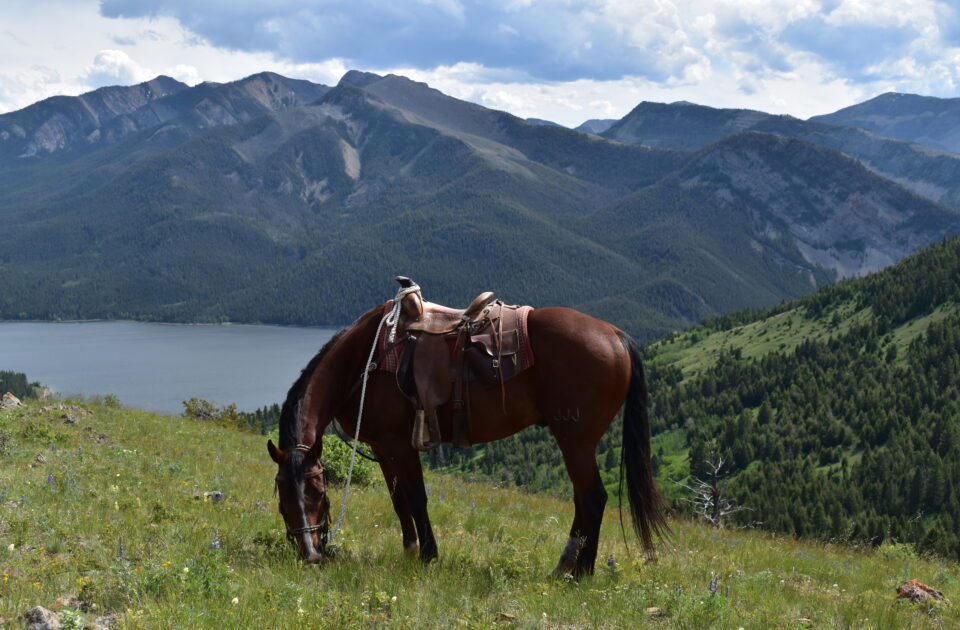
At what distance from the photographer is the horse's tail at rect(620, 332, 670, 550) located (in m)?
7.32

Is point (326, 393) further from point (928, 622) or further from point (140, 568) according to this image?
point (928, 622)

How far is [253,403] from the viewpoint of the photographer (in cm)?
12925

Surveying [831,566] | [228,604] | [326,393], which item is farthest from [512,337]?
[831,566]

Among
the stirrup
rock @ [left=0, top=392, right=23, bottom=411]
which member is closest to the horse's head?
the stirrup

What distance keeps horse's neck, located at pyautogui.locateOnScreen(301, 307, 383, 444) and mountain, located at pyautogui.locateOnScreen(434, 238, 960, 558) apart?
1917 inches

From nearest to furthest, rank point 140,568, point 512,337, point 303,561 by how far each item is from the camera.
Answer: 1. point 140,568
2. point 303,561
3. point 512,337

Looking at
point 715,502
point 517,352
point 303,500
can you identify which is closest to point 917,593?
point 517,352

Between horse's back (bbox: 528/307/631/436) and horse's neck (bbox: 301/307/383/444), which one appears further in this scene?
horse's neck (bbox: 301/307/383/444)

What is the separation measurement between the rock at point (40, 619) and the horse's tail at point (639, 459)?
5286 mm

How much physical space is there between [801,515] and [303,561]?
6346 cm

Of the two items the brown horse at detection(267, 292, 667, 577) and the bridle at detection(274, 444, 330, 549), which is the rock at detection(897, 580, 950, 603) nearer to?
the brown horse at detection(267, 292, 667, 577)

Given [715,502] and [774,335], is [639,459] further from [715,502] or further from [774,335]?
[774,335]

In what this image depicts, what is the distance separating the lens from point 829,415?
85250 mm

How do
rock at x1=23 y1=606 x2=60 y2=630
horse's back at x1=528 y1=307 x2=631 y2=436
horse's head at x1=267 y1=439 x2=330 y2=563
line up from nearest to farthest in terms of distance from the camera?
rock at x1=23 y1=606 x2=60 y2=630
horse's head at x1=267 y1=439 x2=330 y2=563
horse's back at x1=528 y1=307 x2=631 y2=436
